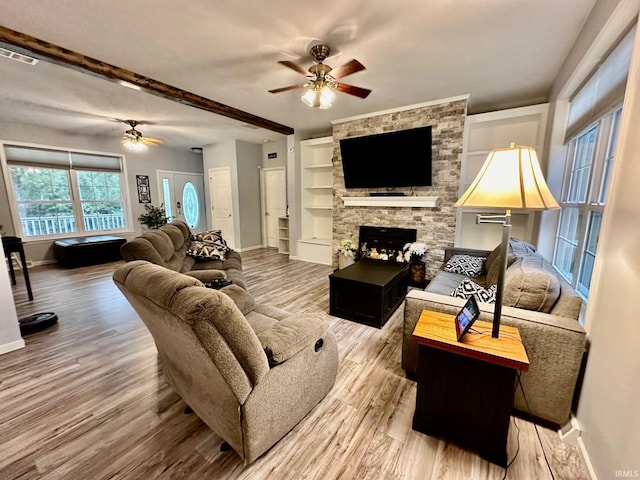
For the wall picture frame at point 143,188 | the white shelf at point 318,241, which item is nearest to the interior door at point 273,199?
the white shelf at point 318,241

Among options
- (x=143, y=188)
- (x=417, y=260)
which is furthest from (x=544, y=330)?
(x=143, y=188)

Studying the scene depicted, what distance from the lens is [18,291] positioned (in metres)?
3.62

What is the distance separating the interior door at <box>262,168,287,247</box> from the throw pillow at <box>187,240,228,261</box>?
10.2 feet

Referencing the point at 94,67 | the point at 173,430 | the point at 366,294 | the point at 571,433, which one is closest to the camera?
the point at 571,433

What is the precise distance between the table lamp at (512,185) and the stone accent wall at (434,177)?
2727 mm

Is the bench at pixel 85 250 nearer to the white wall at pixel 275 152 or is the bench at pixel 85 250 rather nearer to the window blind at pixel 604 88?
the white wall at pixel 275 152

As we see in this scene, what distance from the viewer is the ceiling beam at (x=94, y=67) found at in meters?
2.14

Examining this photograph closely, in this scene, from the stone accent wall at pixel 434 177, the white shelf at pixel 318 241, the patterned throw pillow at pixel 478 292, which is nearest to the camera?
the patterned throw pillow at pixel 478 292

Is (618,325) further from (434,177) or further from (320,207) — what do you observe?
(320,207)

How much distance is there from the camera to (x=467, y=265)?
9.78ft

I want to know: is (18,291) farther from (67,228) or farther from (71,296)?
(67,228)

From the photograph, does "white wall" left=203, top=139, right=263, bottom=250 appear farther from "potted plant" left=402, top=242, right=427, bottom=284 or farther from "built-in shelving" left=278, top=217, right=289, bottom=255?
"potted plant" left=402, top=242, right=427, bottom=284

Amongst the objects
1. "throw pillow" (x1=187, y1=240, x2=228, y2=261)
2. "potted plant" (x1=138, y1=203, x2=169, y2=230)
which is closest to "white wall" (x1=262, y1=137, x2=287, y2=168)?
"potted plant" (x1=138, y1=203, x2=169, y2=230)

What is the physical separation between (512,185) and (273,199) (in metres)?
5.91
